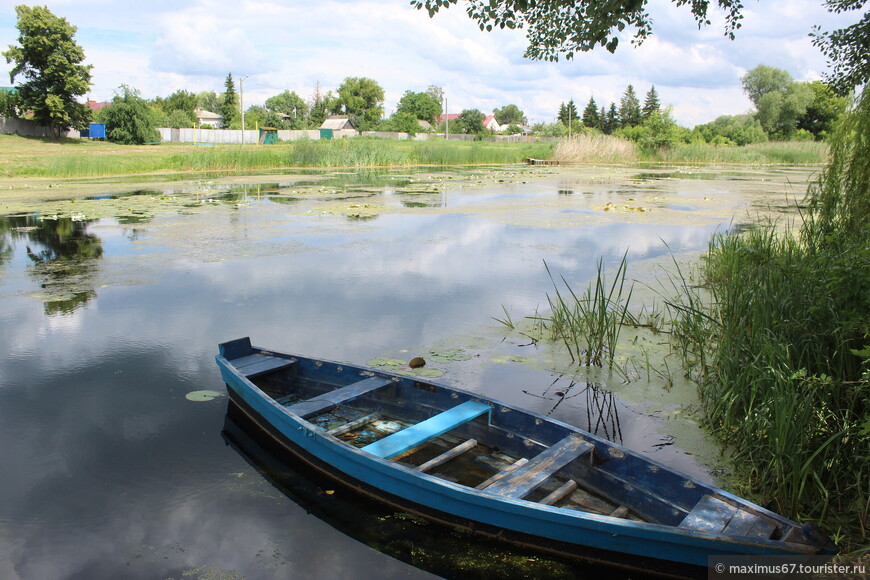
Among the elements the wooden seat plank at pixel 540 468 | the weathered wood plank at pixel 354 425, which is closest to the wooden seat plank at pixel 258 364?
the weathered wood plank at pixel 354 425

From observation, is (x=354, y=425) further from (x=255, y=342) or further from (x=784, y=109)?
(x=784, y=109)

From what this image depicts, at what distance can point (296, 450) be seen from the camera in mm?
3822

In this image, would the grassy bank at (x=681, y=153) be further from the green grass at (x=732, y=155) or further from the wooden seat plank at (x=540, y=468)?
the wooden seat plank at (x=540, y=468)

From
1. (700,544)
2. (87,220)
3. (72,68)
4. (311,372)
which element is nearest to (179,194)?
(87,220)

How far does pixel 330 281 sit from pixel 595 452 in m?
5.13

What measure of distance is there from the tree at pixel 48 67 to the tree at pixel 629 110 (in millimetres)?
48761

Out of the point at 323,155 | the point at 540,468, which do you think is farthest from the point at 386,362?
the point at 323,155

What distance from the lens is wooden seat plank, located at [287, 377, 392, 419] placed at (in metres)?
3.89

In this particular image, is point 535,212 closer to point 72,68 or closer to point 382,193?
point 382,193

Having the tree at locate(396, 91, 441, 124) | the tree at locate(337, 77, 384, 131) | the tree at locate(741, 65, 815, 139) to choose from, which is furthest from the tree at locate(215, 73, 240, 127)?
the tree at locate(741, 65, 815, 139)

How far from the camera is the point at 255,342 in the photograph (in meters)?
5.63

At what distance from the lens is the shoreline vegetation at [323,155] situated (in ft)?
78.5

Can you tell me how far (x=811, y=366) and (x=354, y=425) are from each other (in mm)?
2567

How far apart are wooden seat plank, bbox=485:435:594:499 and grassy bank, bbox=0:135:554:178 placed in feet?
76.5
